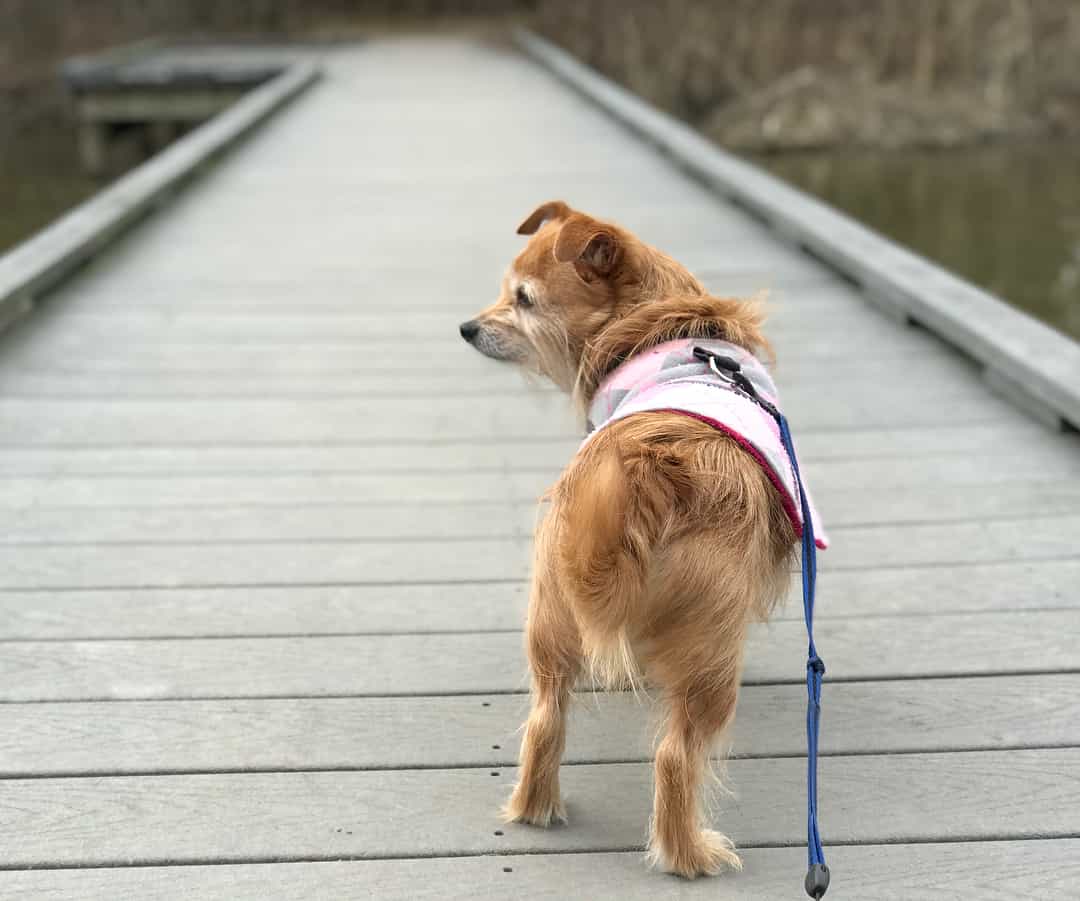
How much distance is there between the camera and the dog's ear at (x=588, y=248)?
84.7 inches

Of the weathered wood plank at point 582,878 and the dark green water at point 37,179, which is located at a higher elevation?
the weathered wood plank at point 582,878

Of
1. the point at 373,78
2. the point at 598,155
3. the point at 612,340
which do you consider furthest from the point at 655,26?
the point at 612,340

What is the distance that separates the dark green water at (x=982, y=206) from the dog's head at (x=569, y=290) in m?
5.44

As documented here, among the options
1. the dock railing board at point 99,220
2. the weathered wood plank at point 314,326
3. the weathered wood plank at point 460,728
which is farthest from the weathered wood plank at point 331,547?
the dock railing board at point 99,220

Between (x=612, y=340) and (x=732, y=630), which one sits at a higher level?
(x=612, y=340)

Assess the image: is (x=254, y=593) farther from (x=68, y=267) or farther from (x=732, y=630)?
(x=68, y=267)

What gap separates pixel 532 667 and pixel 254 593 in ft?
3.07

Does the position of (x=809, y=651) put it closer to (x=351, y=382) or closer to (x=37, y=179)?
(x=351, y=382)

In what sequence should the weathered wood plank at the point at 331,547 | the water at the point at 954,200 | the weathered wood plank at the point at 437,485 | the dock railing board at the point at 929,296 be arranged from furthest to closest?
1. the water at the point at 954,200
2. the dock railing board at the point at 929,296
3. the weathered wood plank at the point at 437,485
4. the weathered wood plank at the point at 331,547

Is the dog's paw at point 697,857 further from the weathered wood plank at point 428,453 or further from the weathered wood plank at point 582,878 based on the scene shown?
the weathered wood plank at point 428,453

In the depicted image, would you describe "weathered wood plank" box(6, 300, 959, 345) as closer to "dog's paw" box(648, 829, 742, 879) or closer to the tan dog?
the tan dog

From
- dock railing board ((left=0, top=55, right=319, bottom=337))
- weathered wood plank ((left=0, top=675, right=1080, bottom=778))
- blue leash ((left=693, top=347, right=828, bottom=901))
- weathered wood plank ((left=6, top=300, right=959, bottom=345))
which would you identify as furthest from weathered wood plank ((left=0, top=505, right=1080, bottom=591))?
dock railing board ((left=0, top=55, right=319, bottom=337))

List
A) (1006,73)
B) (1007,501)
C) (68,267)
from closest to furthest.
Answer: (1007,501)
(68,267)
(1006,73)

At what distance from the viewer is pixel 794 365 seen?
4074 millimetres
